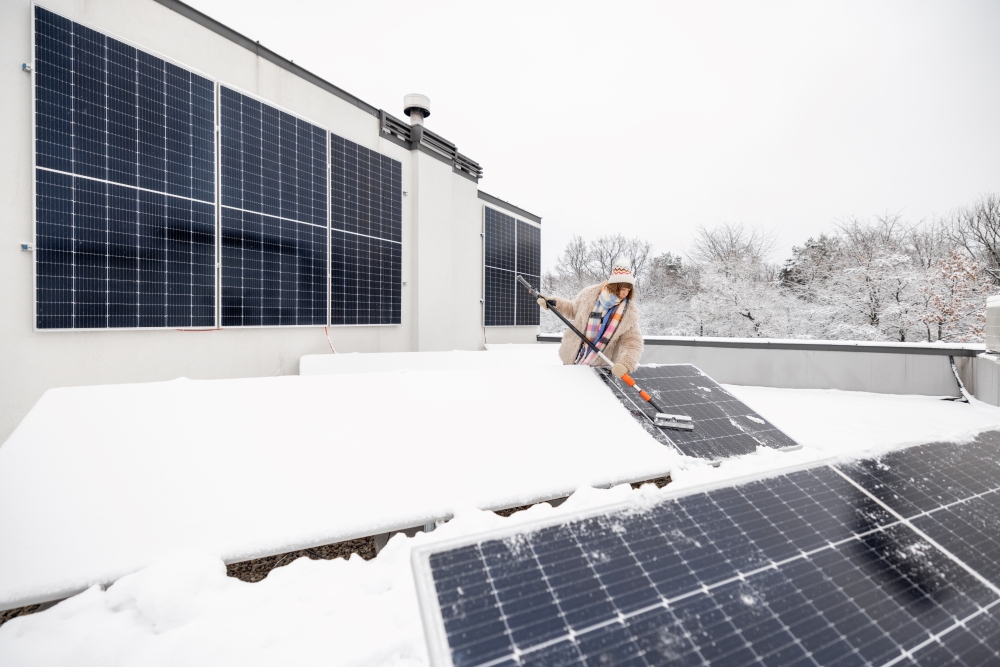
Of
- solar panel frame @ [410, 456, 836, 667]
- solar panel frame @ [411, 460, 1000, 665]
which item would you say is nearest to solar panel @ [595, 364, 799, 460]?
solar panel frame @ [410, 456, 836, 667]

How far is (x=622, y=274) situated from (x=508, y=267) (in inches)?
214

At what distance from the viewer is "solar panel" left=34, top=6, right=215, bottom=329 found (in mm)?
2959

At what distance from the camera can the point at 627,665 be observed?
880 millimetres

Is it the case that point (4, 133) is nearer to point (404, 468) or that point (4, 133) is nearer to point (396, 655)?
point (404, 468)

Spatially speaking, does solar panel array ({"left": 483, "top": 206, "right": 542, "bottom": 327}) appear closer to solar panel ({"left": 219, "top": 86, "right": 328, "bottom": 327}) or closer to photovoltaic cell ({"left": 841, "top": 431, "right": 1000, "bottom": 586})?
solar panel ({"left": 219, "top": 86, "right": 328, "bottom": 327})

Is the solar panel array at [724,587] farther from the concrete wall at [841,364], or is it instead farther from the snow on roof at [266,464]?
the concrete wall at [841,364]

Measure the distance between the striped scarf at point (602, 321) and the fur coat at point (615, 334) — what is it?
0.05 meters

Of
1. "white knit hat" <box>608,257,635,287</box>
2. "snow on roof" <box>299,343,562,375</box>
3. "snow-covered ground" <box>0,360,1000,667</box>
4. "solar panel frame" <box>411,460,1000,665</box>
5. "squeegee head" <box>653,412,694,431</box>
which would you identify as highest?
"white knit hat" <box>608,257,635,287</box>

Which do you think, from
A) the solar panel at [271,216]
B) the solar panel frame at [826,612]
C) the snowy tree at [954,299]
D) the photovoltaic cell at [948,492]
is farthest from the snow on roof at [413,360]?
the snowy tree at [954,299]

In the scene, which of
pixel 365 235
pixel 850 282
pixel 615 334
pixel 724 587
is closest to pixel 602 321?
pixel 615 334

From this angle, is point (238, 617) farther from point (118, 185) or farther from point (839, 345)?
point (839, 345)

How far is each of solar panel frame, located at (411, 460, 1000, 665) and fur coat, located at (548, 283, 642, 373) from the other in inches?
82.4

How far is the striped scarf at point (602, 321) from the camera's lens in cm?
340

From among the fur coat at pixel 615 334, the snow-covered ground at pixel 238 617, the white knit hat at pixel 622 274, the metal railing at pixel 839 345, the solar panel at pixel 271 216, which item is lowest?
the snow-covered ground at pixel 238 617
